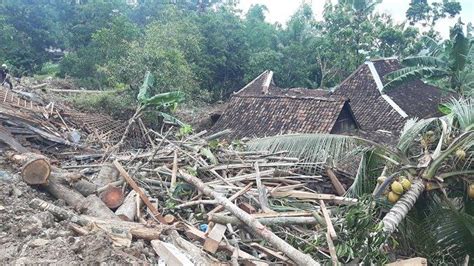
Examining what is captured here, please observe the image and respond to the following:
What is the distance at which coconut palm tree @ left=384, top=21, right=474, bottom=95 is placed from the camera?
11.9 m

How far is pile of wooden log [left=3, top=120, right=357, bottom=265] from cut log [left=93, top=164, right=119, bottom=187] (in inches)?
0.6

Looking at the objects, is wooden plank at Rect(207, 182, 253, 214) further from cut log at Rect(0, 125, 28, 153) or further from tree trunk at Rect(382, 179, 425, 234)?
cut log at Rect(0, 125, 28, 153)

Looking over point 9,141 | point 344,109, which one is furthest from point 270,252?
point 344,109

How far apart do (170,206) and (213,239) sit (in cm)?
126

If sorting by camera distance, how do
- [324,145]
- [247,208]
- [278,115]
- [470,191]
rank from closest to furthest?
[470,191] → [324,145] → [247,208] → [278,115]

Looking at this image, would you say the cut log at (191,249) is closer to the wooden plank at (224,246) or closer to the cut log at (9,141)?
the wooden plank at (224,246)

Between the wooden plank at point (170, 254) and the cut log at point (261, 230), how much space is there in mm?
882

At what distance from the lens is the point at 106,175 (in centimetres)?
648

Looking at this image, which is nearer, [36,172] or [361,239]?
[361,239]

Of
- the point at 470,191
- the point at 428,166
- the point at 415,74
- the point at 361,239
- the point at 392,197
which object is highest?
the point at 415,74

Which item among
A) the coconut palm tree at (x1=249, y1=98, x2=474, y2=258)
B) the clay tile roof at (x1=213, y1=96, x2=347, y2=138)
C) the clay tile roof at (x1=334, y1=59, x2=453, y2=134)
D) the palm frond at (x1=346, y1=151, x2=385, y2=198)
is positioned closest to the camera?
the coconut palm tree at (x1=249, y1=98, x2=474, y2=258)

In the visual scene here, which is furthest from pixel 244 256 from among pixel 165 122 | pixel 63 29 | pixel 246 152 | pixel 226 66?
pixel 63 29

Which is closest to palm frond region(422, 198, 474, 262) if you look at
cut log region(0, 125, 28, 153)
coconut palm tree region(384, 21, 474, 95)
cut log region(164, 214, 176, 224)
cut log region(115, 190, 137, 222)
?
cut log region(164, 214, 176, 224)

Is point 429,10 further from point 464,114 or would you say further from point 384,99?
point 464,114
